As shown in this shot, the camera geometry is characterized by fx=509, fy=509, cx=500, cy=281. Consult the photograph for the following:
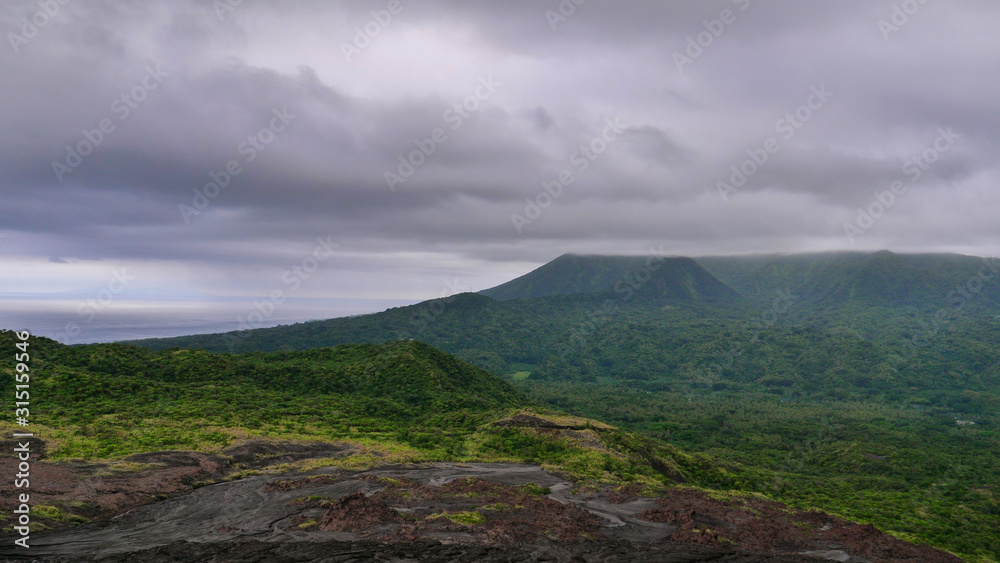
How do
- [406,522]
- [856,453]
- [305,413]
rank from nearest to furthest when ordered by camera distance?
[406,522] < [305,413] < [856,453]

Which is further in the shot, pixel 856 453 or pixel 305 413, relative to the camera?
pixel 856 453

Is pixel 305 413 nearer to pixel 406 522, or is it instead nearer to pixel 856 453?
pixel 406 522

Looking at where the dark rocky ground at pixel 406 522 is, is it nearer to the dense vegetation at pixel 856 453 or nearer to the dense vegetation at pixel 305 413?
the dense vegetation at pixel 305 413

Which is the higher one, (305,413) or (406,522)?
(305,413)

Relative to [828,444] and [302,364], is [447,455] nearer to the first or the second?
[302,364]

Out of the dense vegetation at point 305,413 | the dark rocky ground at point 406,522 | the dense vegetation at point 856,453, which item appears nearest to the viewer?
the dark rocky ground at point 406,522

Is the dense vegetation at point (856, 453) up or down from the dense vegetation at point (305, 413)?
down

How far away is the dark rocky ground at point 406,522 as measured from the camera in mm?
26672

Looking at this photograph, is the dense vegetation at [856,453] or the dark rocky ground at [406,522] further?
the dense vegetation at [856,453]

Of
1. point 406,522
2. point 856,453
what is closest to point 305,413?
point 406,522

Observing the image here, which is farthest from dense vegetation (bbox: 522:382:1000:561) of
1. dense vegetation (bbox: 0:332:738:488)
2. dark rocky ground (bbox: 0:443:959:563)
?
dark rocky ground (bbox: 0:443:959:563)

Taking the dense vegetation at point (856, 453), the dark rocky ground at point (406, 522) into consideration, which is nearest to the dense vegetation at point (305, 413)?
the dark rocky ground at point (406, 522)

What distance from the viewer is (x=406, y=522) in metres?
31.0

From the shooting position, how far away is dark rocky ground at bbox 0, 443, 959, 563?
2667 cm
